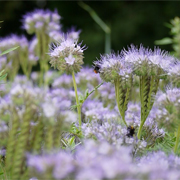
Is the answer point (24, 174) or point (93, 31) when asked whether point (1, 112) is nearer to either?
point (24, 174)

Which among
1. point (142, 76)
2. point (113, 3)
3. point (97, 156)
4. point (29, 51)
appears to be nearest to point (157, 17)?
point (113, 3)

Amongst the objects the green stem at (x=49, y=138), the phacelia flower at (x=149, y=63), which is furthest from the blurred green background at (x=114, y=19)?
the green stem at (x=49, y=138)

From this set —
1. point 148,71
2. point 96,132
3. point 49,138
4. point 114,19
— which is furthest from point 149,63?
point 114,19

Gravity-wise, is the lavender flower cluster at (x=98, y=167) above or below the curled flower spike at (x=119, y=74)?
below

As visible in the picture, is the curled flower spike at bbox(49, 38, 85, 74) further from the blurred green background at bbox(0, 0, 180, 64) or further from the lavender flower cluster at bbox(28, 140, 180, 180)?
the blurred green background at bbox(0, 0, 180, 64)

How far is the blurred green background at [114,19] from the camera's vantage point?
262 inches

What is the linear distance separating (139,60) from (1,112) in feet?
1.30

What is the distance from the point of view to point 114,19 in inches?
281

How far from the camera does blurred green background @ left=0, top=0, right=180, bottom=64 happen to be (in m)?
6.66

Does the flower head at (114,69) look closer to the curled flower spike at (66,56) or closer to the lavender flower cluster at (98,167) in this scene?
the curled flower spike at (66,56)

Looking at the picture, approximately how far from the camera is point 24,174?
0.60 metres

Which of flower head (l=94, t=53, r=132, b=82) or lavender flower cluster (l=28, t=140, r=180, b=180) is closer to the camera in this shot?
lavender flower cluster (l=28, t=140, r=180, b=180)

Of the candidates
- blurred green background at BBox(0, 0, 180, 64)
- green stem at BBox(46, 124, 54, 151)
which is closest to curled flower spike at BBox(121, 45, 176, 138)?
green stem at BBox(46, 124, 54, 151)

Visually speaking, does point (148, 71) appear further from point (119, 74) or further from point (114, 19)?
point (114, 19)
